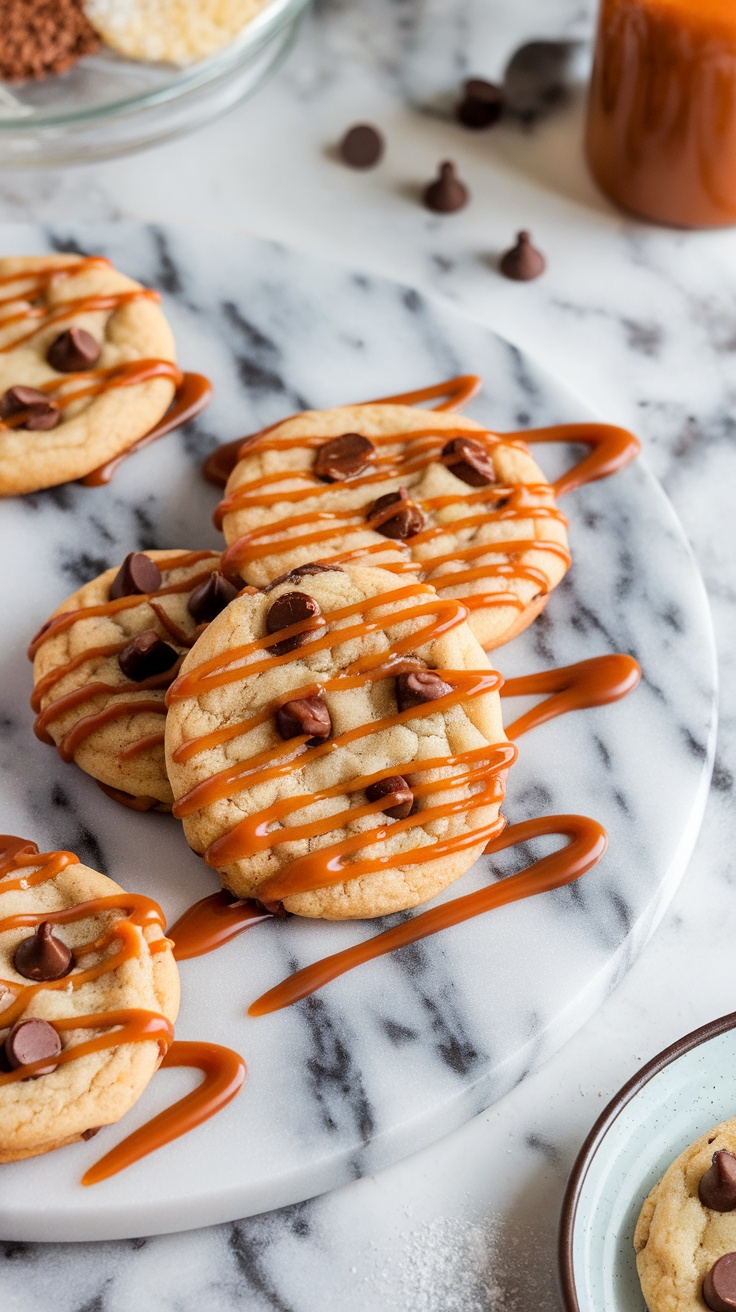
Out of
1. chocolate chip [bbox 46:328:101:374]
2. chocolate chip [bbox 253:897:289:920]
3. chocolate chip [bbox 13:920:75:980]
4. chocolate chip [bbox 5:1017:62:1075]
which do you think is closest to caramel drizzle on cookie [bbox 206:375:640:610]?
chocolate chip [bbox 46:328:101:374]

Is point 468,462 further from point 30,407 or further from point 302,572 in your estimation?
point 30,407

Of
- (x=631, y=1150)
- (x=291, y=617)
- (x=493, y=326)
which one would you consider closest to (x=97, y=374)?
(x=291, y=617)

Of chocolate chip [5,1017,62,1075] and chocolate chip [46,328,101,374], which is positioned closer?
chocolate chip [5,1017,62,1075]

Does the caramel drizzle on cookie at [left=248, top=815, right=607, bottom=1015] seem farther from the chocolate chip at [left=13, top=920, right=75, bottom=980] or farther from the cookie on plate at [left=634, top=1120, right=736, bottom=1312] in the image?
the cookie on plate at [left=634, top=1120, right=736, bottom=1312]

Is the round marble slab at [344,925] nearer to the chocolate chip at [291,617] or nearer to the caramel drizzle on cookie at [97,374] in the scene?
the caramel drizzle on cookie at [97,374]

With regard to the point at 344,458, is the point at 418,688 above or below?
below
